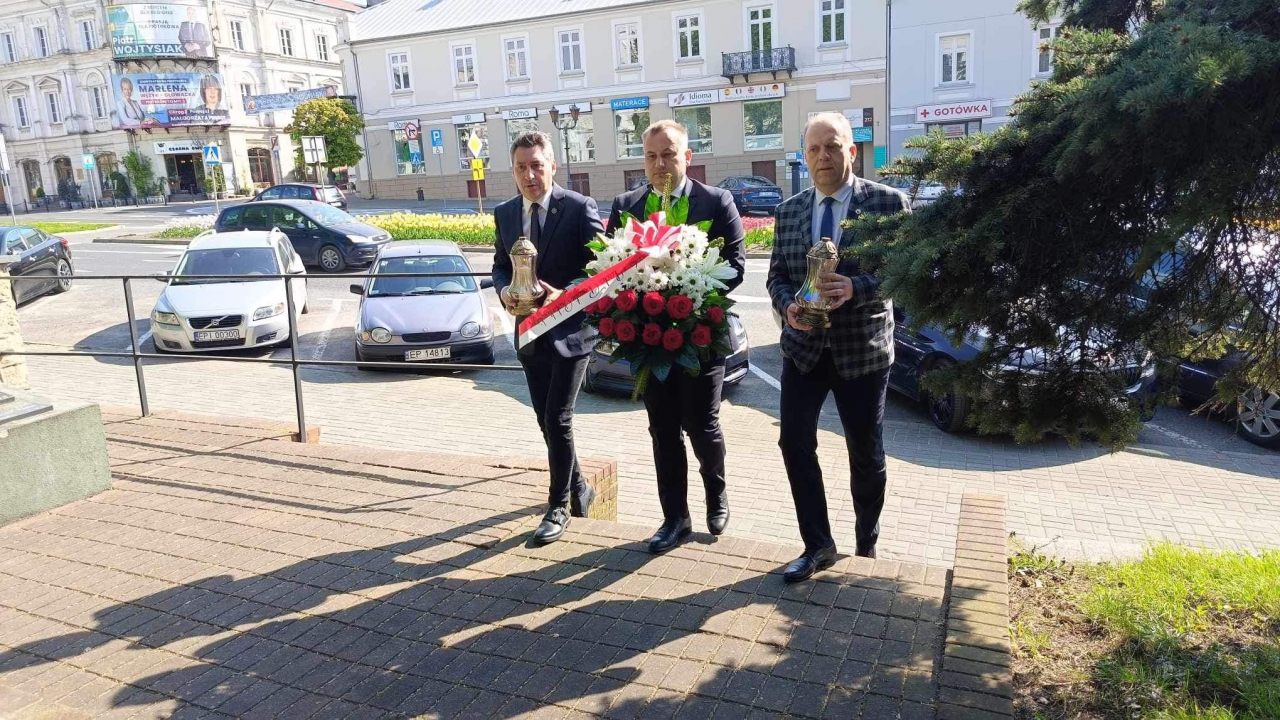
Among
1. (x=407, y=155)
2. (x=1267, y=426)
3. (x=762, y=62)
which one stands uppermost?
(x=762, y=62)

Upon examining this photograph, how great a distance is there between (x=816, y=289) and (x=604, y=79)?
1662 inches

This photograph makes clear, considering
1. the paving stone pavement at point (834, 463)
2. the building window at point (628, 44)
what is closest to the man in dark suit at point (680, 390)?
the paving stone pavement at point (834, 463)

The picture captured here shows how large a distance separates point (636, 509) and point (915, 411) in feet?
14.4

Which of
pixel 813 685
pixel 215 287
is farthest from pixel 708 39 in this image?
pixel 813 685

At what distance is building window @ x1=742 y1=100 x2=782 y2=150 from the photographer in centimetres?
4091

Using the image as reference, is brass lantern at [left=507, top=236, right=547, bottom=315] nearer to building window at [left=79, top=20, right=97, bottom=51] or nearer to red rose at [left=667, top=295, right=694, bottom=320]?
red rose at [left=667, top=295, right=694, bottom=320]

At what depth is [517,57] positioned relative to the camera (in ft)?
147

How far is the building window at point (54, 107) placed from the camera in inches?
2343

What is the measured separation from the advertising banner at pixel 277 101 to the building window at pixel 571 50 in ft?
57.2

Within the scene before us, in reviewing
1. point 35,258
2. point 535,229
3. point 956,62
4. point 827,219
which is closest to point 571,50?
point 956,62

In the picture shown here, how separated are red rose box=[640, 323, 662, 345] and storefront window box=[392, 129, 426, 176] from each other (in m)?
46.8

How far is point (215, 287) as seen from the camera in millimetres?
12711

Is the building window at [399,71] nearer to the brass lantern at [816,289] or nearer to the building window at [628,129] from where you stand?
the building window at [628,129]

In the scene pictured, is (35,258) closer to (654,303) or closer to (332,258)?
(332,258)
